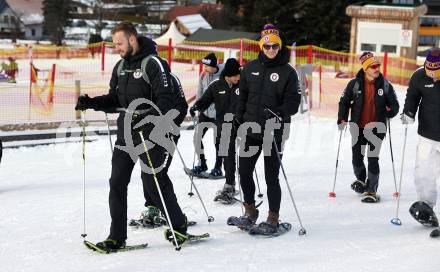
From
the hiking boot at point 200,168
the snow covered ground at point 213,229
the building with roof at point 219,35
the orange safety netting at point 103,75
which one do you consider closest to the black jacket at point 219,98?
the snow covered ground at point 213,229

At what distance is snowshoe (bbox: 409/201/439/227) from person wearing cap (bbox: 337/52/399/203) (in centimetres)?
122

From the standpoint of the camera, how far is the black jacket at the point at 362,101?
23.3 feet

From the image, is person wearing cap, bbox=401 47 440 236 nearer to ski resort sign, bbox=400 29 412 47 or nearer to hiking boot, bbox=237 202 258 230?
hiking boot, bbox=237 202 258 230

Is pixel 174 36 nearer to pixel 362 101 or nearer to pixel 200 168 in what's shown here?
pixel 200 168

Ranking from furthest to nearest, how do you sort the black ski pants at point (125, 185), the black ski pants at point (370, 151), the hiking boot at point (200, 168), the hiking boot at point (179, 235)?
the hiking boot at point (200, 168)
the black ski pants at point (370, 151)
the hiking boot at point (179, 235)
the black ski pants at point (125, 185)

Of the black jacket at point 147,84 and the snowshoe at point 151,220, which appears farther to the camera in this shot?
the snowshoe at point 151,220

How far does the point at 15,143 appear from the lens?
11.4 m

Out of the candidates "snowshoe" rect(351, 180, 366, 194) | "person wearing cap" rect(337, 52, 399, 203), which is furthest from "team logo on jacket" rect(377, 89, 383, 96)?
"snowshoe" rect(351, 180, 366, 194)

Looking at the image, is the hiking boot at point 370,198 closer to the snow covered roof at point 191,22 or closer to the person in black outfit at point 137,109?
the person in black outfit at point 137,109

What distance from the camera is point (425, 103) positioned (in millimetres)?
5930

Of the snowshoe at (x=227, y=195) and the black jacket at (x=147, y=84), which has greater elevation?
the black jacket at (x=147, y=84)

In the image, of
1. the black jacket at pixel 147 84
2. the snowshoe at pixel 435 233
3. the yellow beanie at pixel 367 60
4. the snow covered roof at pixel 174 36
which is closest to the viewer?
the black jacket at pixel 147 84

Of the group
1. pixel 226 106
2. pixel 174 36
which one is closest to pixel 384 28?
pixel 226 106

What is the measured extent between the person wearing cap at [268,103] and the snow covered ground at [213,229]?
590 mm
